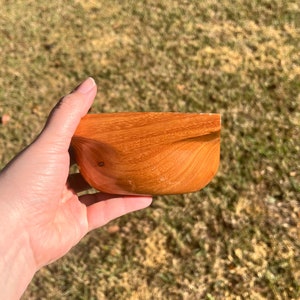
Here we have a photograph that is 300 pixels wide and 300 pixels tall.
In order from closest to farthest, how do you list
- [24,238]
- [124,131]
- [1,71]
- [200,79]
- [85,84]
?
1. [124,131]
2. [24,238]
3. [85,84]
4. [200,79]
5. [1,71]

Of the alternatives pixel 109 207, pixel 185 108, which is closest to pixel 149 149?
pixel 109 207

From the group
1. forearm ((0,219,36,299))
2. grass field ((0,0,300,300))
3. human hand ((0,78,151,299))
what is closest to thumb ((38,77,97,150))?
human hand ((0,78,151,299))

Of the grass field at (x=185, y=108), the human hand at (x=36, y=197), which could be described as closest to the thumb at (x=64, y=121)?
the human hand at (x=36, y=197)

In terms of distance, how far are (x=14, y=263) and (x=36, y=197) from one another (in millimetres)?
366

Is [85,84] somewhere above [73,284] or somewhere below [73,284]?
above

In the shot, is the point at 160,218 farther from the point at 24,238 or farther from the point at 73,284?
the point at 24,238

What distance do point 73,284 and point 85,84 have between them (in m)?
1.41

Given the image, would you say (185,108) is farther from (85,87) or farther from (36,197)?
(36,197)

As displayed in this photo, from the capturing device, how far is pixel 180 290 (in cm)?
315

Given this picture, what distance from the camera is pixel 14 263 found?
2553 millimetres

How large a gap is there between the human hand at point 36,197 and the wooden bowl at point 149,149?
0.35 feet

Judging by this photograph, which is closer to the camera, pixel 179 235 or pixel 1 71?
pixel 179 235

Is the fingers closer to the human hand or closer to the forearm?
the human hand

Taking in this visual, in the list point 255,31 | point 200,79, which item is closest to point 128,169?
point 200,79
